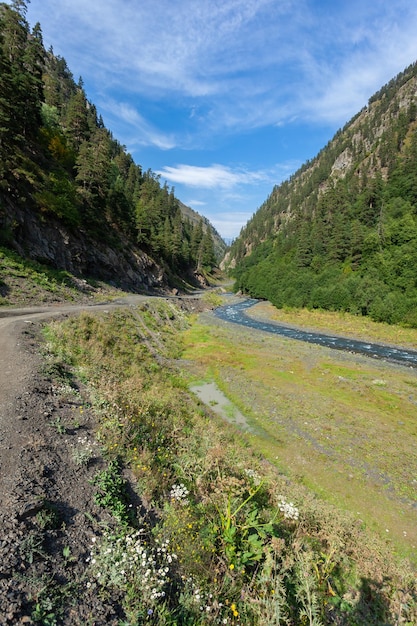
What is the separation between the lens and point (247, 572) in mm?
5504

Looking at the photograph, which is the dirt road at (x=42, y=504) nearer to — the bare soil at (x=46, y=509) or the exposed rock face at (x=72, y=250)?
the bare soil at (x=46, y=509)

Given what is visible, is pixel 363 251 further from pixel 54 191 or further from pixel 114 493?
pixel 114 493

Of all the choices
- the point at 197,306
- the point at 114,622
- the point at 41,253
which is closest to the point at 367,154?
the point at 197,306

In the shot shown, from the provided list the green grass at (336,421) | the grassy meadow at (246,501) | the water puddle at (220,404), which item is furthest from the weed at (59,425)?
the water puddle at (220,404)

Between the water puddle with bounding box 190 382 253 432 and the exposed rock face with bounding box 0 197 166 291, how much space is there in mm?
24024

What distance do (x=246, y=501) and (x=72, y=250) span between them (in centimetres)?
4014

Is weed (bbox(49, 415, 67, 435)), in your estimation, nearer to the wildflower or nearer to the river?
the wildflower

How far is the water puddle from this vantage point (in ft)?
55.8

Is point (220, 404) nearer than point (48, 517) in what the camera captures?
No

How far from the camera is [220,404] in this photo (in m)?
19.4

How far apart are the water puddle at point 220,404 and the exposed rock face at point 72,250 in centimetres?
2402

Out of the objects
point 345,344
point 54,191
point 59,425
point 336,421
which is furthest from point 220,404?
point 54,191

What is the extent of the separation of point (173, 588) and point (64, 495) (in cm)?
265

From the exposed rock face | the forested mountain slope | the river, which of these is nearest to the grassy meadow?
the river
